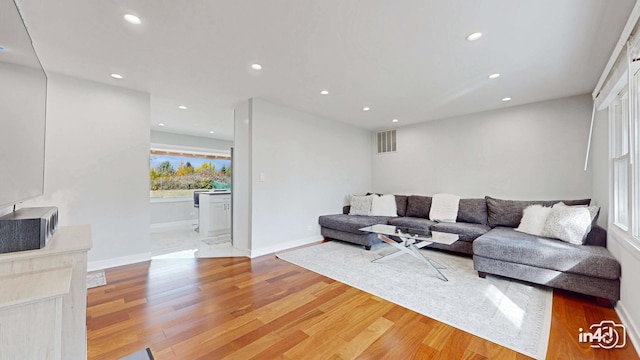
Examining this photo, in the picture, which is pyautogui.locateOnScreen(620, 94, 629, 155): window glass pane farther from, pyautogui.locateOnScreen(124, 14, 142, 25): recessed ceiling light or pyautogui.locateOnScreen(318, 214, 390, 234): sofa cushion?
pyautogui.locateOnScreen(124, 14, 142, 25): recessed ceiling light

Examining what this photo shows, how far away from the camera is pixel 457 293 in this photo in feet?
8.32

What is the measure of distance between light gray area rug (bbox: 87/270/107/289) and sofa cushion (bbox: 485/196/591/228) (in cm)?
525

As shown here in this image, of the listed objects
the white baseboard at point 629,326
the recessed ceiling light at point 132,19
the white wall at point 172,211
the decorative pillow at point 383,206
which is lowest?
the white baseboard at point 629,326

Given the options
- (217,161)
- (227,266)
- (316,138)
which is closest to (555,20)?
(316,138)

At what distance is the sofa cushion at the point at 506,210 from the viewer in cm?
379

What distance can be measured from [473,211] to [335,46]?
3.49 metres

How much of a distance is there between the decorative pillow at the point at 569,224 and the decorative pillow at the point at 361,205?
8.60 ft

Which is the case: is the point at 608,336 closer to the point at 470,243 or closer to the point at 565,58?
the point at 470,243

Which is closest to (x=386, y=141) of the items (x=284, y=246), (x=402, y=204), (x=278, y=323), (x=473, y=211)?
(x=402, y=204)

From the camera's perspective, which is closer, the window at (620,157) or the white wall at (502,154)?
the window at (620,157)

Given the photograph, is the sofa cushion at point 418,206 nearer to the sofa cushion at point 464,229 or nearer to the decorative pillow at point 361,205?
the sofa cushion at point 464,229

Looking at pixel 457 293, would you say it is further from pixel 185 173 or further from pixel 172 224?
pixel 185 173

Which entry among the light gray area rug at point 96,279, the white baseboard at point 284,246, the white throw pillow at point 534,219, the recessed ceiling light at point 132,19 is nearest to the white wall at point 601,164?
the white throw pillow at point 534,219

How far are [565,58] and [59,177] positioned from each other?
18.4 ft
